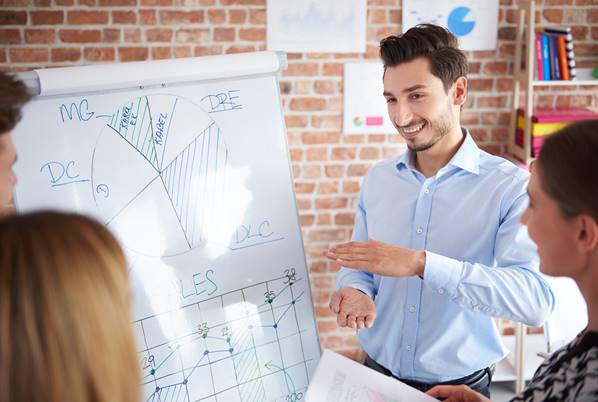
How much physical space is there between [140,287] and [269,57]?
0.79m

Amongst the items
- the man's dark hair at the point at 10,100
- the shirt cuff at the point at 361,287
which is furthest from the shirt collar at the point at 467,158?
the man's dark hair at the point at 10,100

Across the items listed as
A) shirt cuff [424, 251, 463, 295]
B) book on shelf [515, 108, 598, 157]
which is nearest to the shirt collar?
shirt cuff [424, 251, 463, 295]

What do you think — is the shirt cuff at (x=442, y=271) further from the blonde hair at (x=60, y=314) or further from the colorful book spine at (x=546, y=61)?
the colorful book spine at (x=546, y=61)

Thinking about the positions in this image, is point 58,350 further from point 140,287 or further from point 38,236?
point 140,287

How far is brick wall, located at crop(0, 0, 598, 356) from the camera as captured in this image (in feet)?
10.5

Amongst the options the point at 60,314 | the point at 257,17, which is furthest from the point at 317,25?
the point at 60,314

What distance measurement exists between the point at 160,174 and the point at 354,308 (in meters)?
0.66

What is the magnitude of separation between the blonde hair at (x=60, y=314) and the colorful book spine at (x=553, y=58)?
9.52 feet

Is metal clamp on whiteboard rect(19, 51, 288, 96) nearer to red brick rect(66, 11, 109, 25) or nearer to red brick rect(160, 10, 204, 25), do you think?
red brick rect(160, 10, 204, 25)

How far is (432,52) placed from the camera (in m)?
1.96

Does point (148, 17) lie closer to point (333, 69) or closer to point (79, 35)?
point (79, 35)

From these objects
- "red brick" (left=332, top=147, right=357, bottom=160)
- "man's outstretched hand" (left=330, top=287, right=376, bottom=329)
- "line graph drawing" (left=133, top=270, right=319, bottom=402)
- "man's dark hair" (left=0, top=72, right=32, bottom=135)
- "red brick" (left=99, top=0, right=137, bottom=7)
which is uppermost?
"red brick" (left=99, top=0, right=137, bottom=7)

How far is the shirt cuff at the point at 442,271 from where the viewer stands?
1.71 m

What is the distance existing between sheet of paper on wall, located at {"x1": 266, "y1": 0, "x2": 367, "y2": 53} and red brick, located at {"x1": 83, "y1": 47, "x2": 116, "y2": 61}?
768 millimetres
